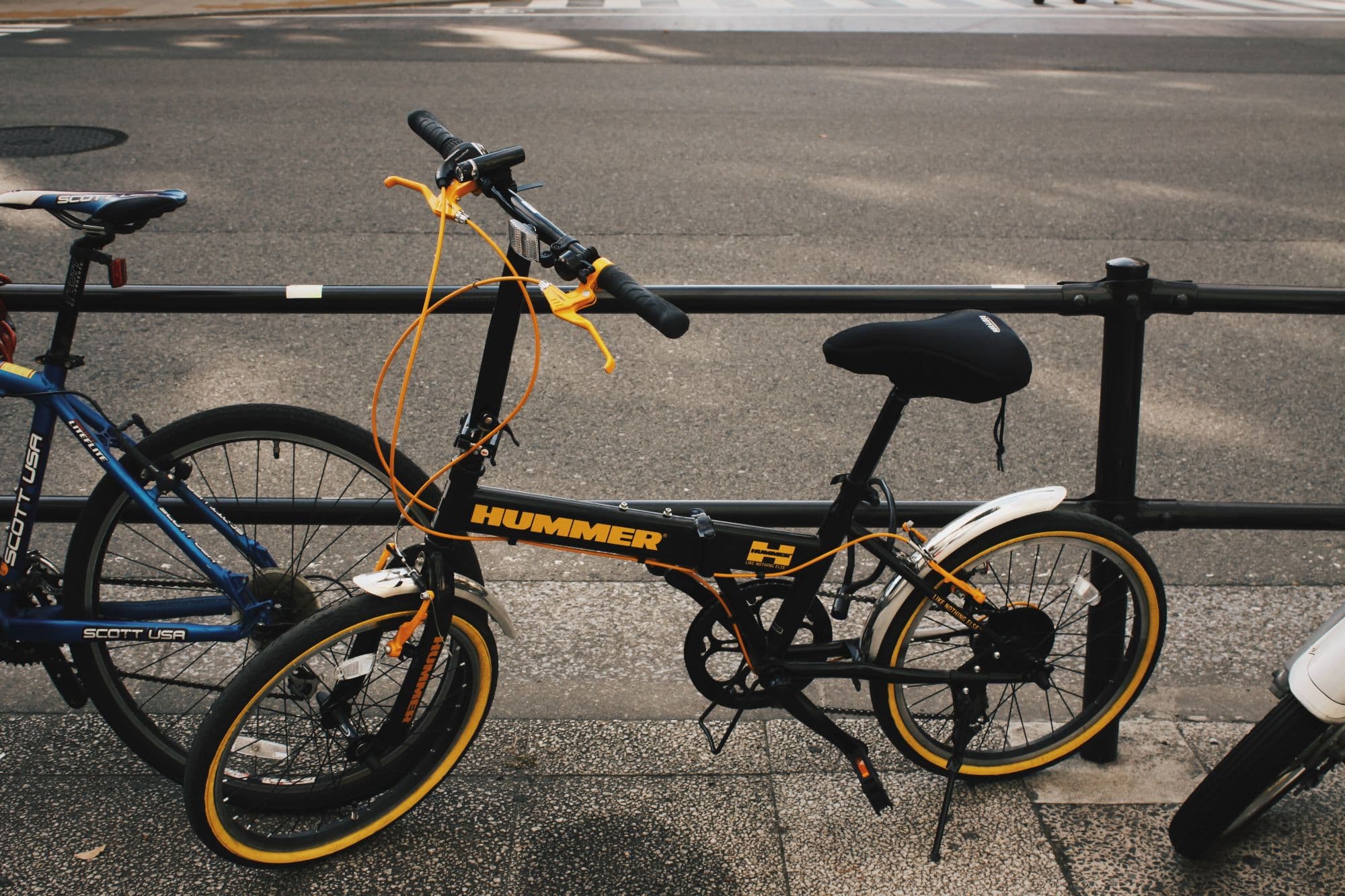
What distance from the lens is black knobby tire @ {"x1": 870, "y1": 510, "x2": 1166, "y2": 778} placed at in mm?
2850

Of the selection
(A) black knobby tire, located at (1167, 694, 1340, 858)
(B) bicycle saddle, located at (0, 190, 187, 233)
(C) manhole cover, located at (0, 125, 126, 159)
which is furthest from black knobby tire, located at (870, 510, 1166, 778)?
(C) manhole cover, located at (0, 125, 126, 159)

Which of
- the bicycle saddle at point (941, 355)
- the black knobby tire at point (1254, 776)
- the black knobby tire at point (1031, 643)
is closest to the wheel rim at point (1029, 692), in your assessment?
the black knobby tire at point (1031, 643)

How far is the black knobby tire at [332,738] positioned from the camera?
2.52 meters

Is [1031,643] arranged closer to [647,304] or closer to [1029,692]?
[1029,692]

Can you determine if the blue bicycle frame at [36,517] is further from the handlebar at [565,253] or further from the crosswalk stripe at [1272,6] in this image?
the crosswalk stripe at [1272,6]

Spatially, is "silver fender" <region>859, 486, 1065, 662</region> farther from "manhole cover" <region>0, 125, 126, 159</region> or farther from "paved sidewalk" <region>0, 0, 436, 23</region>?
"paved sidewalk" <region>0, 0, 436, 23</region>

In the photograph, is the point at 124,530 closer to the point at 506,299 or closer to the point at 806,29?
the point at 506,299

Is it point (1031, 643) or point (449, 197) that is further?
point (1031, 643)

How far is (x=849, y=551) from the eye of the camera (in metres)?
2.89

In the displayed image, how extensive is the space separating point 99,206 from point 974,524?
210cm

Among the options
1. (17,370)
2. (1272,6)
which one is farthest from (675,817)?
(1272,6)

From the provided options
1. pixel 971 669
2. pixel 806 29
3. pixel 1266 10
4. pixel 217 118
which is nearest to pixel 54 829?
pixel 971 669

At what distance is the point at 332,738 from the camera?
9.34 feet

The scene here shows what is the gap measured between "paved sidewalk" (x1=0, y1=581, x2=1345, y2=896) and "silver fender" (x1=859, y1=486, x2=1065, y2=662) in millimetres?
550
